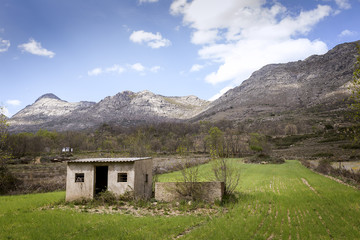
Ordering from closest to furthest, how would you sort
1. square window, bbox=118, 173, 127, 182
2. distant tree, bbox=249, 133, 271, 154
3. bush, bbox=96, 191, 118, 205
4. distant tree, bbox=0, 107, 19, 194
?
bush, bbox=96, 191, 118, 205
square window, bbox=118, 173, 127, 182
distant tree, bbox=0, 107, 19, 194
distant tree, bbox=249, 133, 271, 154

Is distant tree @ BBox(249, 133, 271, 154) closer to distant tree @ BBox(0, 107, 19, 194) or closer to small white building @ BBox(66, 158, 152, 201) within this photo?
small white building @ BBox(66, 158, 152, 201)

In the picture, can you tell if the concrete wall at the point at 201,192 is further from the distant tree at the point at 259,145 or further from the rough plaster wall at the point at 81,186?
the distant tree at the point at 259,145

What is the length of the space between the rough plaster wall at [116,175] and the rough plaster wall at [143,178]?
55 cm

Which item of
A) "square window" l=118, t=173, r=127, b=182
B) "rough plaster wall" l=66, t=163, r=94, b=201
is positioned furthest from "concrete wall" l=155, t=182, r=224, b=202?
"rough plaster wall" l=66, t=163, r=94, b=201

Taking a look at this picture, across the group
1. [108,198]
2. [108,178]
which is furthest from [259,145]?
[108,198]

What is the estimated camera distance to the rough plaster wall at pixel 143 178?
20.7 meters

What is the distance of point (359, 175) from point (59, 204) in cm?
3115

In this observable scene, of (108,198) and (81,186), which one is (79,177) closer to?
(81,186)

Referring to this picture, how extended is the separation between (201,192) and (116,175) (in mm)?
6834

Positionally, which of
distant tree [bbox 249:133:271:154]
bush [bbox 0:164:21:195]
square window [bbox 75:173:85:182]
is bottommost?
bush [bbox 0:164:21:195]

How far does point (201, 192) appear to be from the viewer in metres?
20.6

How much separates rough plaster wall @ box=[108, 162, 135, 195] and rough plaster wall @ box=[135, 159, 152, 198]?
0.55 metres

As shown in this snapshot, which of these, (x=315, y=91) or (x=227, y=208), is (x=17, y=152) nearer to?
(x=227, y=208)

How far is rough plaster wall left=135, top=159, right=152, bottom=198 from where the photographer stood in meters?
20.7
